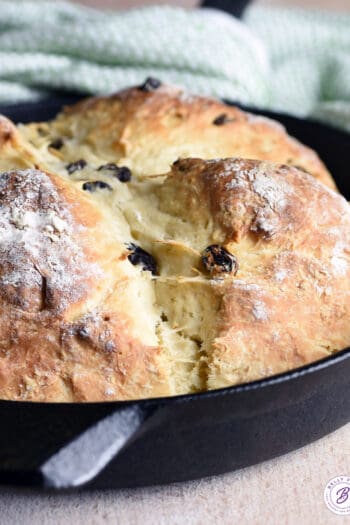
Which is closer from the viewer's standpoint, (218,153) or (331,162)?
(218,153)

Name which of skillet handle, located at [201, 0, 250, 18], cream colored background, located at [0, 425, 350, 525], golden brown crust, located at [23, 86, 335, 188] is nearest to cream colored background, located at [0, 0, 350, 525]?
cream colored background, located at [0, 425, 350, 525]

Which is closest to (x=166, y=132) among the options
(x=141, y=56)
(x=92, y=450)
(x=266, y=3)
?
(x=141, y=56)

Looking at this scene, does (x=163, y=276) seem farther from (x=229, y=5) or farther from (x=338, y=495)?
(x=229, y=5)

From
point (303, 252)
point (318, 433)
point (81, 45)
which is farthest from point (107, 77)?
point (318, 433)

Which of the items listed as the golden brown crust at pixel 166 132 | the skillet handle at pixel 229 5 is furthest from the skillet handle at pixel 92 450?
the skillet handle at pixel 229 5

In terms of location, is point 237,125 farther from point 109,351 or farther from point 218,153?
point 109,351

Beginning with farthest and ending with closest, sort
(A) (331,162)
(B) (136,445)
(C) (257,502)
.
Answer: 1. (A) (331,162)
2. (C) (257,502)
3. (B) (136,445)
